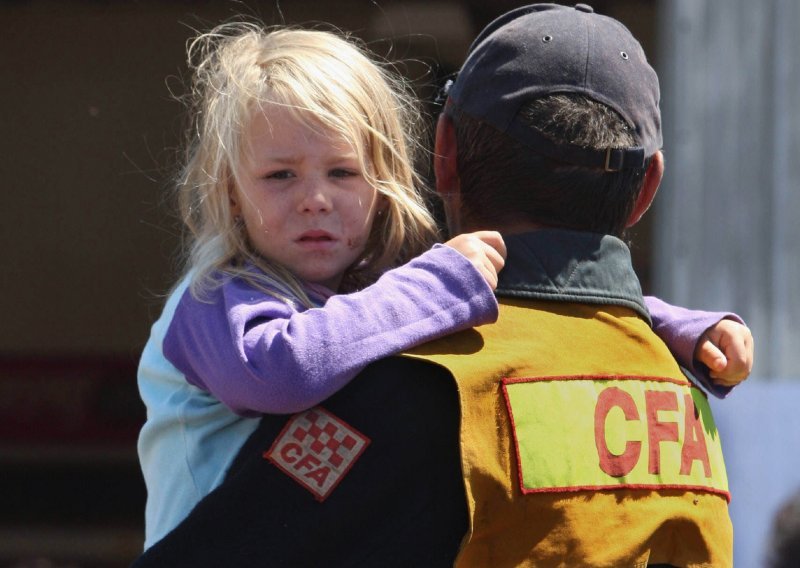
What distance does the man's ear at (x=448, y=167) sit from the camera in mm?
1564

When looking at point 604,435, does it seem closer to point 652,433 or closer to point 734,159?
point 652,433

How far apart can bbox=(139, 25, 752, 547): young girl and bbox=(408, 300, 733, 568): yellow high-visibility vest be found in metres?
0.07

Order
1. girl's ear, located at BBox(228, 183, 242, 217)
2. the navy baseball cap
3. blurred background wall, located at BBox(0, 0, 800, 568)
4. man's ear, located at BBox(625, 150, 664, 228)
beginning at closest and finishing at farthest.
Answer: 1. the navy baseball cap
2. man's ear, located at BBox(625, 150, 664, 228)
3. girl's ear, located at BBox(228, 183, 242, 217)
4. blurred background wall, located at BBox(0, 0, 800, 568)

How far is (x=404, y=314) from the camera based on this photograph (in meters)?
1.42

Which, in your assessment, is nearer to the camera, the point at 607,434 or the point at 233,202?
the point at 607,434

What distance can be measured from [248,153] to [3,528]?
24.7 ft

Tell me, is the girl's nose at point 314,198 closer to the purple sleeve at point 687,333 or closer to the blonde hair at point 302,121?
the blonde hair at point 302,121

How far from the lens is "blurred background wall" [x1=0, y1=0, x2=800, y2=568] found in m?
5.09

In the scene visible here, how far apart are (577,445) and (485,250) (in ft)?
0.75

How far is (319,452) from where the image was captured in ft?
4.51

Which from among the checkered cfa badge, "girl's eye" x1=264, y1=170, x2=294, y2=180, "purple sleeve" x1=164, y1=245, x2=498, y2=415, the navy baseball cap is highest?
the navy baseball cap

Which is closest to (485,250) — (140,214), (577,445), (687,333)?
(577,445)

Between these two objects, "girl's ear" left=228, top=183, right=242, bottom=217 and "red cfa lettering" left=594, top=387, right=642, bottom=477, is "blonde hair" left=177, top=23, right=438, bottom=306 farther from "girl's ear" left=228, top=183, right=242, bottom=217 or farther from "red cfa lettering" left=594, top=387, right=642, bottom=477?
"red cfa lettering" left=594, top=387, right=642, bottom=477

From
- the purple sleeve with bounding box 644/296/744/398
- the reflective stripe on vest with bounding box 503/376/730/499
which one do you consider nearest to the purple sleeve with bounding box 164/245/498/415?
the reflective stripe on vest with bounding box 503/376/730/499
